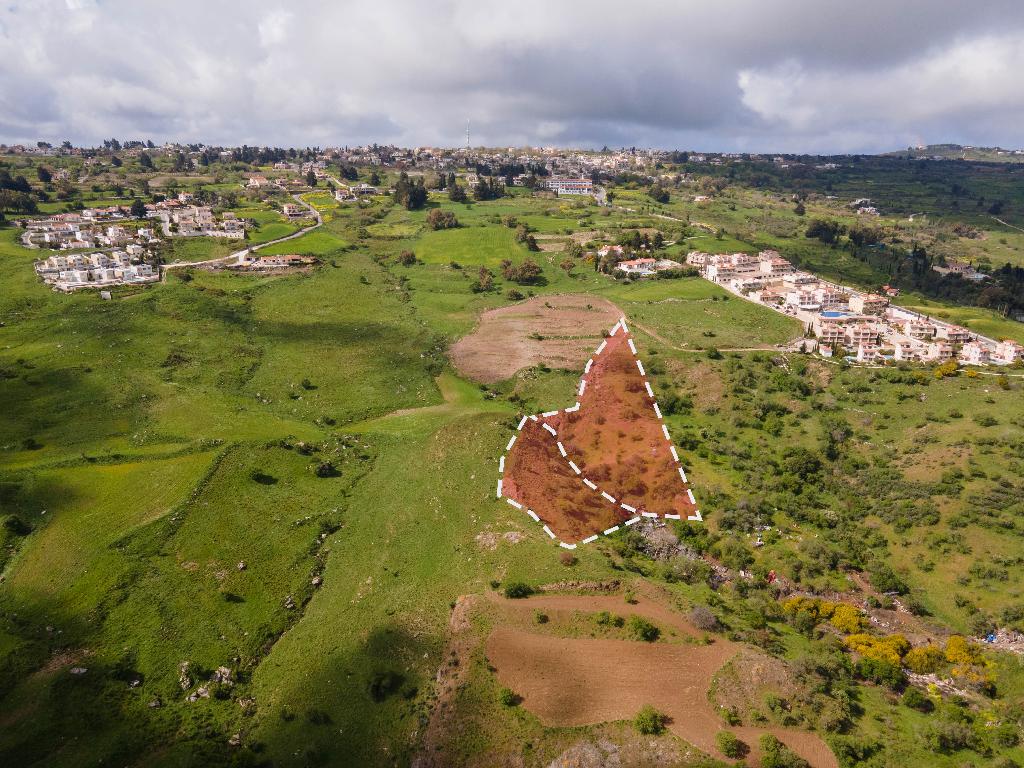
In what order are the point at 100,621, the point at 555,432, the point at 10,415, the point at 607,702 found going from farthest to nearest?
the point at 10,415 < the point at 555,432 < the point at 100,621 < the point at 607,702

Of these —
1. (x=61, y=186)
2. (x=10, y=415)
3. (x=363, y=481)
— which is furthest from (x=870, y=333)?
(x=61, y=186)

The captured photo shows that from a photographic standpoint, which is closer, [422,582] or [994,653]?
[994,653]

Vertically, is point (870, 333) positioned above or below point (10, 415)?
above

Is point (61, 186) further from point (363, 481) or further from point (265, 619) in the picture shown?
point (265, 619)

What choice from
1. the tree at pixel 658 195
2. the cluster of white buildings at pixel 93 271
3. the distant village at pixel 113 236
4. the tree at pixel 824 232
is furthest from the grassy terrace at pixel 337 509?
the tree at pixel 658 195

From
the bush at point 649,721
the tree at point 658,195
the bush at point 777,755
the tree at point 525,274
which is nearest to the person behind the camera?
the bush at point 777,755

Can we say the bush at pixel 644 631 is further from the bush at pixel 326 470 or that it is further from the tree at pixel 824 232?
the tree at pixel 824 232
